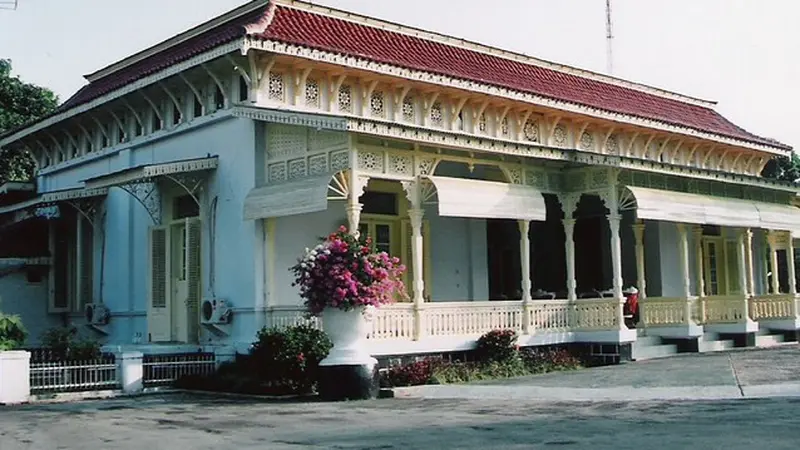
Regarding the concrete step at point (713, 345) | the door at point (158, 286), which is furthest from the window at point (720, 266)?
the door at point (158, 286)

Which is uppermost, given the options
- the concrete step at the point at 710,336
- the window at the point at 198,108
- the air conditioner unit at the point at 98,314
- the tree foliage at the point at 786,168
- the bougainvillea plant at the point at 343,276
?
the tree foliage at the point at 786,168

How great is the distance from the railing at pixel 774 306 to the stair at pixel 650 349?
4.06 meters

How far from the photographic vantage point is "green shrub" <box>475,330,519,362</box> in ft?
58.0

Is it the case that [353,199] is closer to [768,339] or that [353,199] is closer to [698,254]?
[768,339]

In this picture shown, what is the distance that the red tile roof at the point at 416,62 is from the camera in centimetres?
1945

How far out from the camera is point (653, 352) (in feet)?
67.4

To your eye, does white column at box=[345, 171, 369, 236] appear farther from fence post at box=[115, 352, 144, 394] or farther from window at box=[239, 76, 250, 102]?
fence post at box=[115, 352, 144, 394]

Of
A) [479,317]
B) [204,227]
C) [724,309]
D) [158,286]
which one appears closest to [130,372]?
[204,227]

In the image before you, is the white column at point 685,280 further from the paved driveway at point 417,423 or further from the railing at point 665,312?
the paved driveway at point 417,423

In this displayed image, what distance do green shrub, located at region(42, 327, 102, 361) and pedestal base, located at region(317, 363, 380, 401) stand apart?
5508 mm

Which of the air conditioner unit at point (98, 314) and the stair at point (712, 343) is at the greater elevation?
the air conditioner unit at point (98, 314)

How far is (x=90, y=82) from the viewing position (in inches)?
1048

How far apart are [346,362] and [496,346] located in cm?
407

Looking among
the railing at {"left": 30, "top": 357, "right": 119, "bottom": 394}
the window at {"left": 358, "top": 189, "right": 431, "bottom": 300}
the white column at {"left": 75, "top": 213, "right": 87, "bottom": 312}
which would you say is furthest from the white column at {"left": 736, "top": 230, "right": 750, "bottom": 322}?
the white column at {"left": 75, "top": 213, "right": 87, "bottom": 312}
